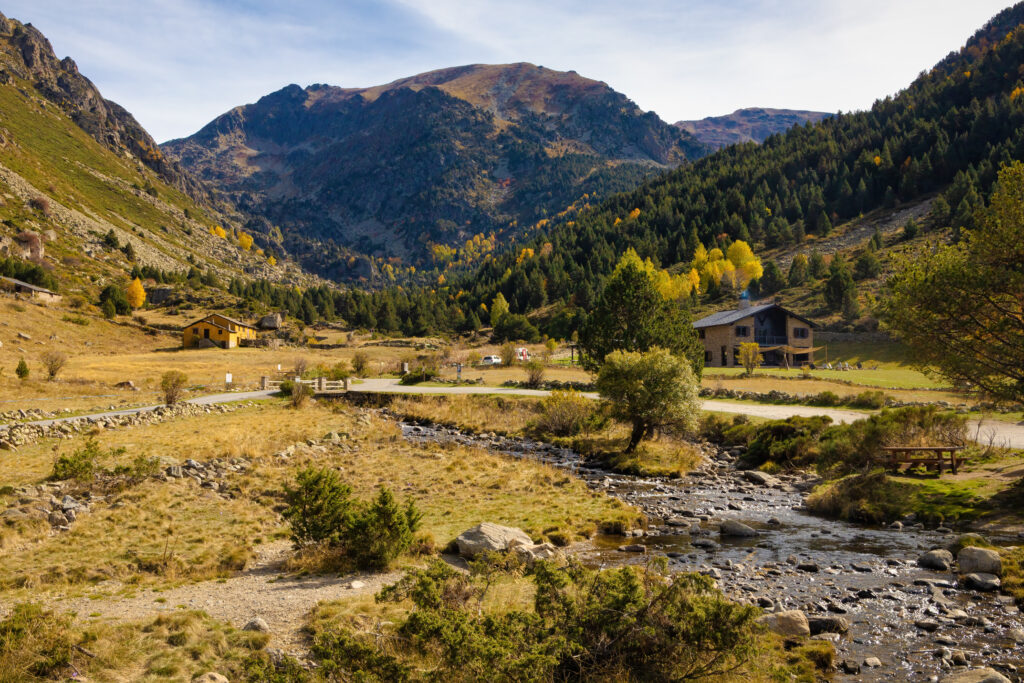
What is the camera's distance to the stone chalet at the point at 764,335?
70312 millimetres

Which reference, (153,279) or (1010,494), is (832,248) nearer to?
(1010,494)

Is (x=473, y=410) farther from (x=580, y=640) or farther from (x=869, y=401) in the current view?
(x=580, y=640)

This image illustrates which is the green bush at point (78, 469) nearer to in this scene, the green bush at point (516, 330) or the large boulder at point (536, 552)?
the large boulder at point (536, 552)

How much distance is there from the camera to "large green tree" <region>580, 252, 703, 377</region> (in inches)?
1460

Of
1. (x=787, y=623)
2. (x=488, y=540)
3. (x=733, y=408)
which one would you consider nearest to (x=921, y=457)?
(x=787, y=623)

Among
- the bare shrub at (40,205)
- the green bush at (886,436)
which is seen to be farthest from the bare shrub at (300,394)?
the bare shrub at (40,205)

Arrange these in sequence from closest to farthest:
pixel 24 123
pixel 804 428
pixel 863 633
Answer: pixel 863 633 < pixel 804 428 < pixel 24 123

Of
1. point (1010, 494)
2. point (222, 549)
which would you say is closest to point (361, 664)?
point (222, 549)

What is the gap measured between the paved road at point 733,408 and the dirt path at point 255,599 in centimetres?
2033

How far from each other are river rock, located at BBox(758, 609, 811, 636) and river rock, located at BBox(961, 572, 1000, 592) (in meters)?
4.79

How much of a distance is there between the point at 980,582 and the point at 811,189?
15269 centimetres

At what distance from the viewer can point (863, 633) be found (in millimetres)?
10258

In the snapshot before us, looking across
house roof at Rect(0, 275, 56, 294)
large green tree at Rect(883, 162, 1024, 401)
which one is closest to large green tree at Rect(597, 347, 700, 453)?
large green tree at Rect(883, 162, 1024, 401)

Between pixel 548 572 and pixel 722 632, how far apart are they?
2634 mm
